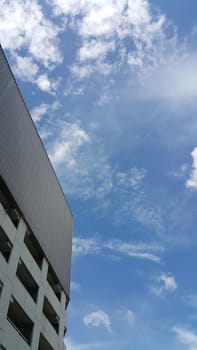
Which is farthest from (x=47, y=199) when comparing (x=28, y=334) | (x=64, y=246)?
(x=28, y=334)

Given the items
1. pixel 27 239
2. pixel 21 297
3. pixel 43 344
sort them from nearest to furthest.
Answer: pixel 21 297 → pixel 43 344 → pixel 27 239

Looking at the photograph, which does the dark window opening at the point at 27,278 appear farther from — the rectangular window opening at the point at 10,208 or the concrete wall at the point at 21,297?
the rectangular window opening at the point at 10,208

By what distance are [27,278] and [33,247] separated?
4.40 metres

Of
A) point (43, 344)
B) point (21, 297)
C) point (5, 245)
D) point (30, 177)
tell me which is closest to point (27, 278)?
point (21, 297)

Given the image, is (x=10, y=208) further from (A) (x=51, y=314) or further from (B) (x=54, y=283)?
(A) (x=51, y=314)

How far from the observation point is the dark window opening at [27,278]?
1053 inches

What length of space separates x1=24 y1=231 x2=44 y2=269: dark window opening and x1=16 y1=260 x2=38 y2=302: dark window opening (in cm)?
304

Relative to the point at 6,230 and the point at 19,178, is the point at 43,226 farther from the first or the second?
the point at 6,230

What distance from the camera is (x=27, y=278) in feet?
90.7

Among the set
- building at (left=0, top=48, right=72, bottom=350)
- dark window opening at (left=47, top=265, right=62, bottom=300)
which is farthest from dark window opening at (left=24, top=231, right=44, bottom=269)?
dark window opening at (left=47, top=265, right=62, bottom=300)

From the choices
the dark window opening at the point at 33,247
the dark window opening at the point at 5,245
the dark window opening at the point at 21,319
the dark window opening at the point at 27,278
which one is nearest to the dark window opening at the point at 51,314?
the dark window opening at the point at 27,278

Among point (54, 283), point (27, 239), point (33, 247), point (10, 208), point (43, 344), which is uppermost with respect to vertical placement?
point (10, 208)

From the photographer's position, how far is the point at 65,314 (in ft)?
111

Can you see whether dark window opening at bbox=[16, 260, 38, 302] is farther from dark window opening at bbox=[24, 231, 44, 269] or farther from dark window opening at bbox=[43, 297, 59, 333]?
dark window opening at bbox=[24, 231, 44, 269]
